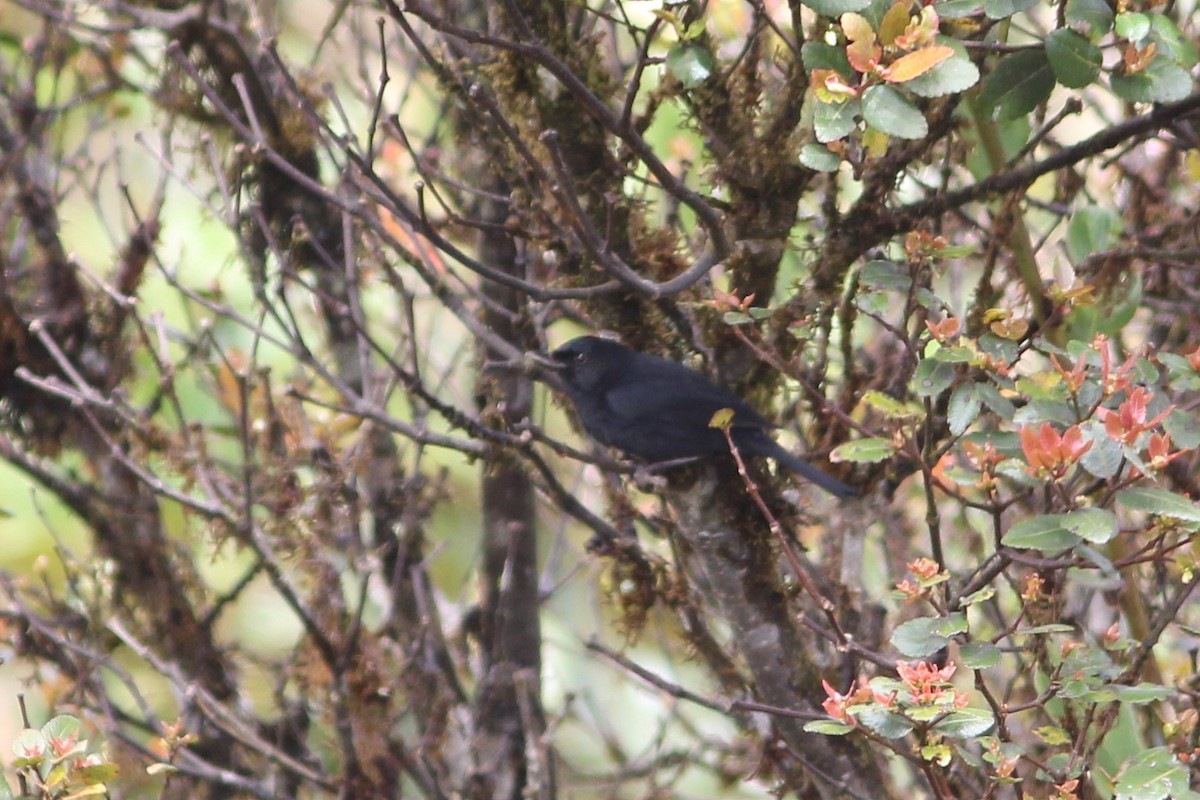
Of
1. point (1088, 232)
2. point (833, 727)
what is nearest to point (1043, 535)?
point (833, 727)

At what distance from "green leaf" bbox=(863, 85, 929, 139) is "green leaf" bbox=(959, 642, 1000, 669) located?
0.82 m

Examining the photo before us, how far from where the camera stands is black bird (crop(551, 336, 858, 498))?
2.90 metres

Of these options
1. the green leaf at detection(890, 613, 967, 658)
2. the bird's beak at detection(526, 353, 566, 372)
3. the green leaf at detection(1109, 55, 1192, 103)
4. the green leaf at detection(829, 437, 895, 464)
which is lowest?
the green leaf at detection(890, 613, 967, 658)

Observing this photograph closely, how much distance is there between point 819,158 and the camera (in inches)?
87.7

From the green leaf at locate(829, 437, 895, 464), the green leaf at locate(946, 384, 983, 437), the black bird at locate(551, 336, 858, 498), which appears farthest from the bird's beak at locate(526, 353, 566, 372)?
the green leaf at locate(946, 384, 983, 437)

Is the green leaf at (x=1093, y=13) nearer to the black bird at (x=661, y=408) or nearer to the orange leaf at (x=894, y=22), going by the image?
the orange leaf at (x=894, y=22)

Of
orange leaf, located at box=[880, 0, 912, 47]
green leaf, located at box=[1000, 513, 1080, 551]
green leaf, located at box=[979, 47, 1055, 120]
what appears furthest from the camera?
green leaf, located at box=[979, 47, 1055, 120]

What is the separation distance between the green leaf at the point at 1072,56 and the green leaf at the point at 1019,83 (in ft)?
0.45

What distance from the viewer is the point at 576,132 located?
266cm

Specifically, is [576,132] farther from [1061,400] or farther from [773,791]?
[773,791]

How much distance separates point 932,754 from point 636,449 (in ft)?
4.70

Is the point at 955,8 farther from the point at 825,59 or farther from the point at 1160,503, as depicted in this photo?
the point at 1160,503

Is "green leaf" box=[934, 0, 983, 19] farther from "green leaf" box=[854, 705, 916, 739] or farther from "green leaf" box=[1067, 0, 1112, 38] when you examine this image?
"green leaf" box=[854, 705, 916, 739]

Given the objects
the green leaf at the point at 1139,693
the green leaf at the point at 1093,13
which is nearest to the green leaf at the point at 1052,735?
the green leaf at the point at 1139,693
